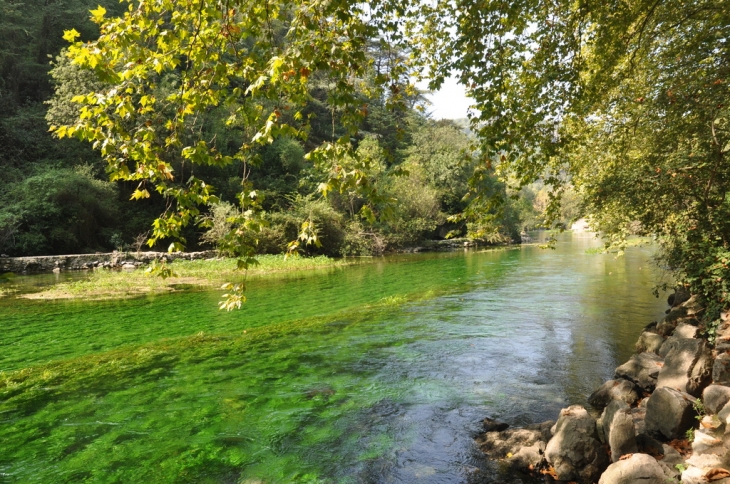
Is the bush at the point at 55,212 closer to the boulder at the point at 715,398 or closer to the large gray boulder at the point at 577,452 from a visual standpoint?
the large gray boulder at the point at 577,452

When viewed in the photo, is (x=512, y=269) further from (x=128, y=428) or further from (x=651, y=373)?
(x=128, y=428)

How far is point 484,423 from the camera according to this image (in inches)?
251

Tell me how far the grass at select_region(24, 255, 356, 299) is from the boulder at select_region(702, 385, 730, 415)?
11.3 metres

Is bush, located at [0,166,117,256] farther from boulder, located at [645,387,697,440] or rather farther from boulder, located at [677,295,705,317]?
boulder, located at [677,295,705,317]

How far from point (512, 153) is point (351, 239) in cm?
3249

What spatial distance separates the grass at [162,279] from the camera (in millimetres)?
18578

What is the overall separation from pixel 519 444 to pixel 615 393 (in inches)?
87.5

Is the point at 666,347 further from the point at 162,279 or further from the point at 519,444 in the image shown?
the point at 162,279

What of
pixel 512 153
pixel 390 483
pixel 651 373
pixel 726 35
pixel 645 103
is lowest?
pixel 390 483

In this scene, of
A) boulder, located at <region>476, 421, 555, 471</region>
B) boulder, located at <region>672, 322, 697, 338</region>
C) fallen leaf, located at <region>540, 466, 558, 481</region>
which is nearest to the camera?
fallen leaf, located at <region>540, 466, 558, 481</region>

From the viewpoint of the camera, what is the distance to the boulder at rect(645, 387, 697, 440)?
198 inches

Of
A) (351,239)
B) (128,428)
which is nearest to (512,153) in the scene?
(128,428)

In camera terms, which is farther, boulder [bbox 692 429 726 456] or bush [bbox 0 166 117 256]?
bush [bbox 0 166 117 256]

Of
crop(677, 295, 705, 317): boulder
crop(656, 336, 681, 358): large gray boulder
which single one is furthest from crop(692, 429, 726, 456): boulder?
crop(677, 295, 705, 317): boulder
